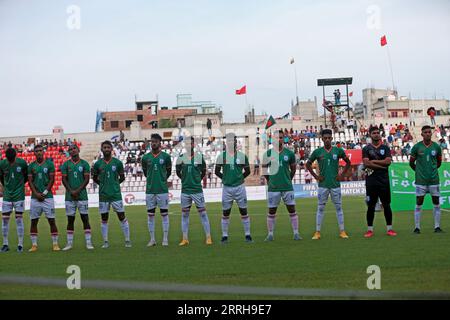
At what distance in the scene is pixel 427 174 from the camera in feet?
53.8

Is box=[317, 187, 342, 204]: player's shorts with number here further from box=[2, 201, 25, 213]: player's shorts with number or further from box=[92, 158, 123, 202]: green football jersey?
box=[2, 201, 25, 213]: player's shorts with number

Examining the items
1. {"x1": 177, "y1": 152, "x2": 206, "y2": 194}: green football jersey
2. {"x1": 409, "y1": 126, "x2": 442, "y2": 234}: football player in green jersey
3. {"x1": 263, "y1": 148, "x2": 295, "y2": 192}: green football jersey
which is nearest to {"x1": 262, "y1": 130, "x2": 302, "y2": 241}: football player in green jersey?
{"x1": 263, "y1": 148, "x2": 295, "y2": 192}: green football jersey

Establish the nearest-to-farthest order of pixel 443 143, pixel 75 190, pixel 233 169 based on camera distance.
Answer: pixel 75 190, pixel 233 169, pixel 443 143

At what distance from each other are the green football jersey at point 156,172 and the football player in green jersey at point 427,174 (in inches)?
234

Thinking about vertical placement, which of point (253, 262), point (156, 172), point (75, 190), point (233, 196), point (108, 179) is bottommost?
point (253, 262)

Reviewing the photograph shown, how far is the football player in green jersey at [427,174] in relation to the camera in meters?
16.3

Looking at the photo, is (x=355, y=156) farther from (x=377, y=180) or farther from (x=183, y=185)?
(x=183, y=185)

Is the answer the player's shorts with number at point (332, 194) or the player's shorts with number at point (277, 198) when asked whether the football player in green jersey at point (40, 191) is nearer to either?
the player's shorts with number at point (277, 198)

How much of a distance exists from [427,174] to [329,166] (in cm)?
239

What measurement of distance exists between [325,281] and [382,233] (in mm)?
7357

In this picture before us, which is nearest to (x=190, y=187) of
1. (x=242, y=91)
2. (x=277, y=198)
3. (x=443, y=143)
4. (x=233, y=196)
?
(x=233, y=196)

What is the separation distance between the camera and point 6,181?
15.8 m

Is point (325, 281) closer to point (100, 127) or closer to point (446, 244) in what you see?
point (446, 244)
